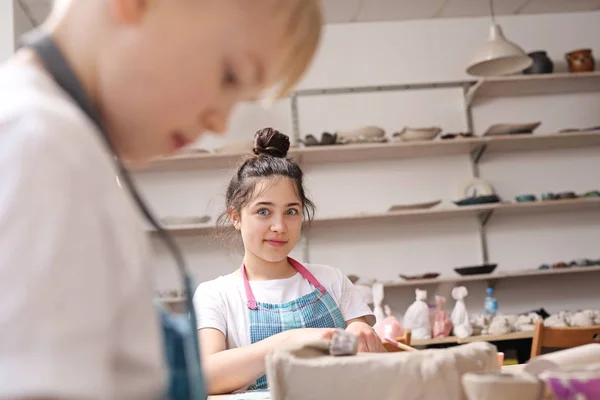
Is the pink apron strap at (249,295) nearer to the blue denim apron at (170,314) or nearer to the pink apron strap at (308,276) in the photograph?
the pink apron strap at (308,276)

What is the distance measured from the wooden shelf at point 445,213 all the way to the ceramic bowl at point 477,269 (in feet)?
1.20

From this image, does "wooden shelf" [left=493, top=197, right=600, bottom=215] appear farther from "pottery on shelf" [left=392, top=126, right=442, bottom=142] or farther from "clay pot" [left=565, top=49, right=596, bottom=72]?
"clay pot" [left=565, top=49, right=596, bottom=72]

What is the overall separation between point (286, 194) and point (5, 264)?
1414 millimetres

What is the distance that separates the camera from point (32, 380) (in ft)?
1.08

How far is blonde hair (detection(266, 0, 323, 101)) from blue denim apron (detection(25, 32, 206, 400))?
0.17 m

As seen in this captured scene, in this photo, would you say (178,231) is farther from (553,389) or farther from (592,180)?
(553,389)

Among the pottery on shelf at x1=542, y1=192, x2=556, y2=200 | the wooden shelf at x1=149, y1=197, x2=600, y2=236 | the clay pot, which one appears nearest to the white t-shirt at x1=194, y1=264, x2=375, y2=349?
the wooden shelf at x1=149, y1=197, x2=600, y2=236

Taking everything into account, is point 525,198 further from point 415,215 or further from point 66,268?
point 66,268

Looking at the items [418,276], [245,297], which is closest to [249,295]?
[245,297]

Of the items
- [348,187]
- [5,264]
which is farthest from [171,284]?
[5,264]

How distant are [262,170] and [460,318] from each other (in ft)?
7.33

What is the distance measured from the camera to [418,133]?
3898mm

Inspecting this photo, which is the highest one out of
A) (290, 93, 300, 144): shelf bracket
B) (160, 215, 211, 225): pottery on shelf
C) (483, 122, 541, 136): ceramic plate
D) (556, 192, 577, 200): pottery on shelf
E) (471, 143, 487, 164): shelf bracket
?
(290, 93, 300, 144): shelf bracket

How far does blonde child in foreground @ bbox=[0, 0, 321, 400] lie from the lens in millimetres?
335
